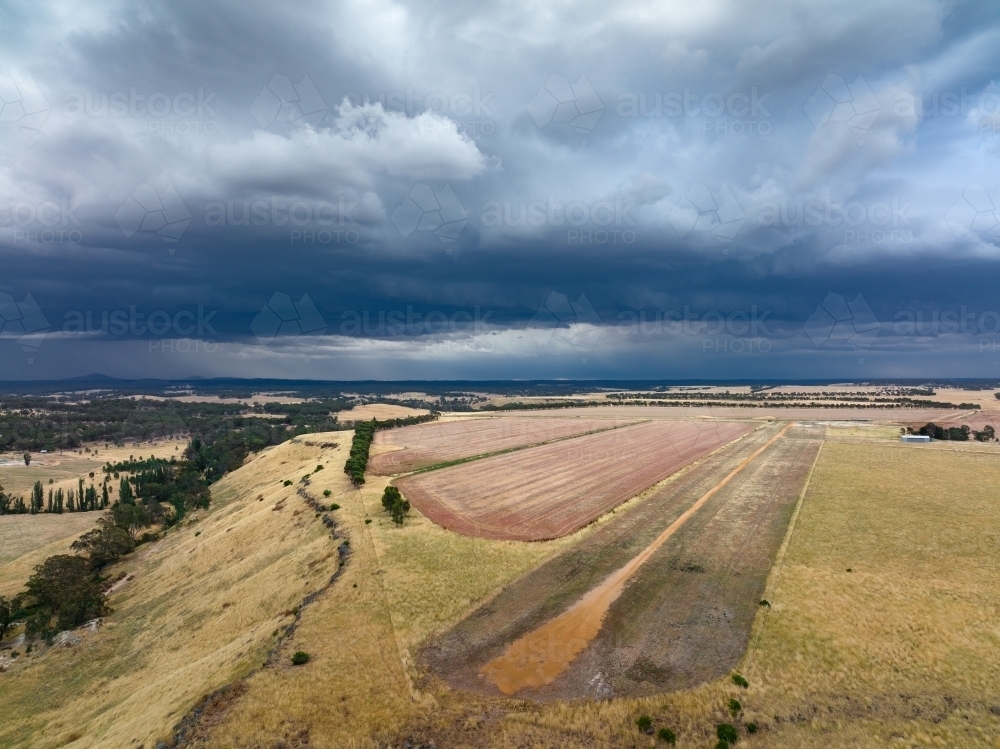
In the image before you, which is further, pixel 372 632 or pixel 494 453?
pixel 494 453

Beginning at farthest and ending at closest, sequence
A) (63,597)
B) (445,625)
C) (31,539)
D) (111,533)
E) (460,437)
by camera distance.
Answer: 1. (460,437)
2. (31,539)
3. (111,533)
4. (63,597)
5. (445,625)

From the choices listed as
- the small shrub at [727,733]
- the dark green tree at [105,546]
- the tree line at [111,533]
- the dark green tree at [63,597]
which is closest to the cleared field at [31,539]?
the tree line at [111,533]

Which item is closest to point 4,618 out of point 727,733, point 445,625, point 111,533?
point 111,533

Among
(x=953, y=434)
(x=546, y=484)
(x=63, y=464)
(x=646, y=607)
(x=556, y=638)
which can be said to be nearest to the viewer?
(x=556, y=638)

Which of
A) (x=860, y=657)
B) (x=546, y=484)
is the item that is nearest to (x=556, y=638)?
(x=860, y=657)

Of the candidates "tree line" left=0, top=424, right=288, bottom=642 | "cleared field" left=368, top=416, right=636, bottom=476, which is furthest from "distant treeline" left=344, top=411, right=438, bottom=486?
"tree line" left=0, top=424, right=288, bottom=642

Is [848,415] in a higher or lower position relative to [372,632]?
higher

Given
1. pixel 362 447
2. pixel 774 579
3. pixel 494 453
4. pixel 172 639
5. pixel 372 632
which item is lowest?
pixel 172 639

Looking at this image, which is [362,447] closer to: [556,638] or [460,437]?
[460,437]

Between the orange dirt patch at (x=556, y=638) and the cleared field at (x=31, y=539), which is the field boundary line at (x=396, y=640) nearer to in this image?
the orange dirt patch at (x=556, y=638)
